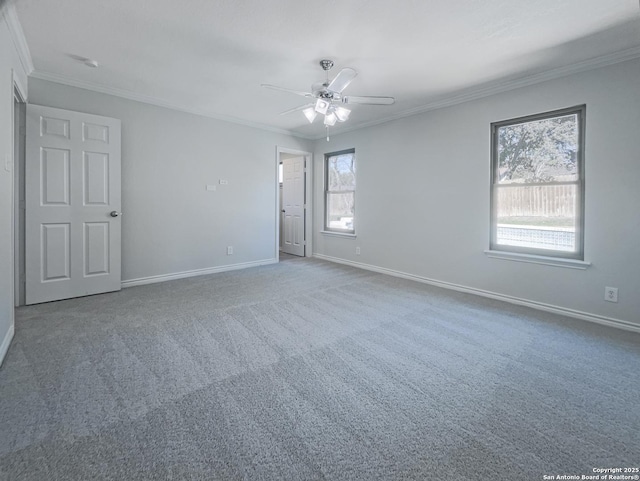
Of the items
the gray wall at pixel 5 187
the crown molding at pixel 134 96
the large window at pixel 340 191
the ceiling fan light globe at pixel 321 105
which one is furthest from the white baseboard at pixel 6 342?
the large window at pixel 340 191

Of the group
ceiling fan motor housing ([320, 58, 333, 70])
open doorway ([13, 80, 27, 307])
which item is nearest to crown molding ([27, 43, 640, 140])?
open doorway ([13, 80, 27, 307])

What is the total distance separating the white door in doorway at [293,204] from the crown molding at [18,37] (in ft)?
13.3

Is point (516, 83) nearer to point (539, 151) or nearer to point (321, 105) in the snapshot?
point (539, 151)

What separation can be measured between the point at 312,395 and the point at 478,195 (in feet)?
10.3

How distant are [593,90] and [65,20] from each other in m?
4.58

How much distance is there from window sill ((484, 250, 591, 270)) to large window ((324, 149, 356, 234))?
96.3 inches

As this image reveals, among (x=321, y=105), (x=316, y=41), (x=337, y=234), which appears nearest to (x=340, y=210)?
(x=337, y=234)

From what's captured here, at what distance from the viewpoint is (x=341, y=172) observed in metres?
5.70

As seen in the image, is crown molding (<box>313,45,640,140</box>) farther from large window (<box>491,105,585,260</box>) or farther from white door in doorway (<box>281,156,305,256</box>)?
white door in doorway (<box>281,156,305,256</box>)

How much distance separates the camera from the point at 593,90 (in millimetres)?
2871

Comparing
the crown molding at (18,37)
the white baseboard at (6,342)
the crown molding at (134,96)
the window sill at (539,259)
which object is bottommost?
the white baseboard at (6,342)

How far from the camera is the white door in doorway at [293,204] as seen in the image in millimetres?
6266

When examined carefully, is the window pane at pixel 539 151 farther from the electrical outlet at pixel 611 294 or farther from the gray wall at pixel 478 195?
the electrical outlet at pixel 611 294

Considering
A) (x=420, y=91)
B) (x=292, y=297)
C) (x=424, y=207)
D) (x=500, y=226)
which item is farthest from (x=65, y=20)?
(x=500, y=226)
